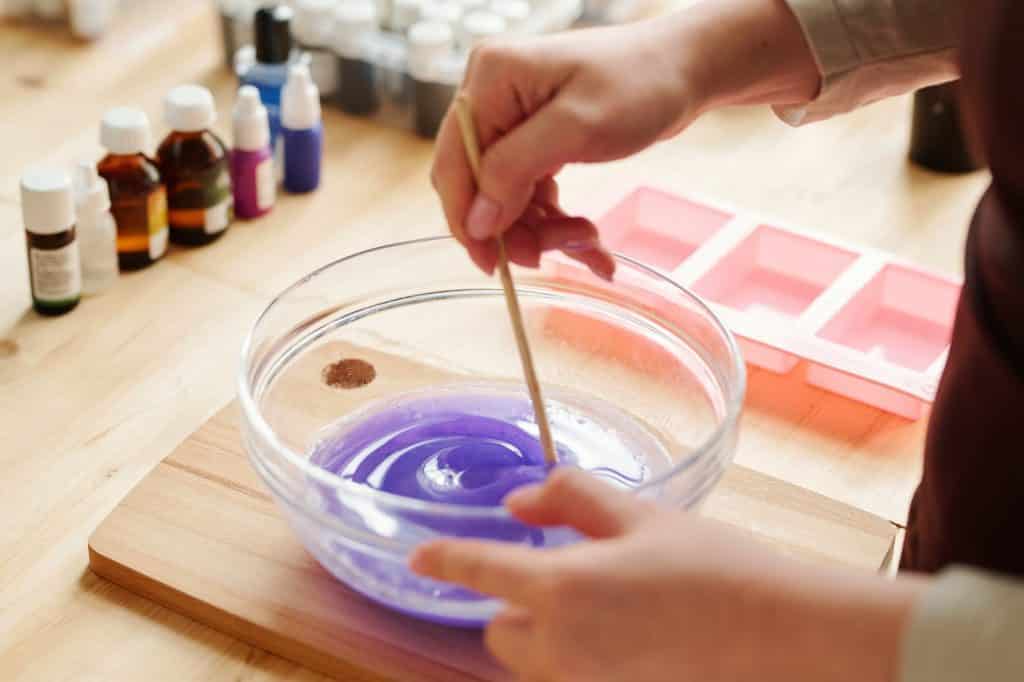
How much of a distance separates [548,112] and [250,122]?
483 millimetres

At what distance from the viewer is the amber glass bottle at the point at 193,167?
44.1 inches

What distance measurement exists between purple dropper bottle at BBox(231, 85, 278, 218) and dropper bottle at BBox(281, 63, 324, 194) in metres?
0.02

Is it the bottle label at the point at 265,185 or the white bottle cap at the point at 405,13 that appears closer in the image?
the bottle label at the point at 265,185

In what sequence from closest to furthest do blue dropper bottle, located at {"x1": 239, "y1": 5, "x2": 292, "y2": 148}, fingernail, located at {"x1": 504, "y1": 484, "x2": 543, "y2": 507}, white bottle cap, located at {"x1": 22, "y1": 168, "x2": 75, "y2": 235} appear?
fingernail, located at {"x1": 504, "y1": 484, "x2": 543, "y2": 507} → white bottle cap, located at {"x1": 22, "y1": 168, "x2": 75, "y2": 235} → blue dropper bottle, located at {"x1": 239, "y1": 5, "x2": 292, "y2": 148}

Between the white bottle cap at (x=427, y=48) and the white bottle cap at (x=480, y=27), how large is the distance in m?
0.02

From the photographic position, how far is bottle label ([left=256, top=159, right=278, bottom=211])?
1.20 metres

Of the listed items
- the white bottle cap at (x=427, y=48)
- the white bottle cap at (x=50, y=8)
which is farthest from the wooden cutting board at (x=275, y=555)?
the white bottle cap at (x=50, y=8)

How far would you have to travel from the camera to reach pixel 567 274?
1029 millimetres

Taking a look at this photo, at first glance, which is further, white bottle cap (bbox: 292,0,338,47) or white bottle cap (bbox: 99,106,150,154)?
white bottle cap (bbox: 292,0,338,47)

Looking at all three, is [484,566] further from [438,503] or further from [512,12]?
[512,12]

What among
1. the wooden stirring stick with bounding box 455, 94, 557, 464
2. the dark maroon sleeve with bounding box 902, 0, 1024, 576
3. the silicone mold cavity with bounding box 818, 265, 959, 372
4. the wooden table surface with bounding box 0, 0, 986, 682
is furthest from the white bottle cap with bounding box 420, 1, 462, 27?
the dark maroon sleeve with bounding box 902, 0, 1024, 576

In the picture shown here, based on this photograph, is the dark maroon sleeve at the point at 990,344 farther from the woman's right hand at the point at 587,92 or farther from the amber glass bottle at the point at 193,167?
the amber glass bottle at the point at 193,167

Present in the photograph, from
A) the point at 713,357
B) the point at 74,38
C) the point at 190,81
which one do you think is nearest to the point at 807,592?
the point at 713,357

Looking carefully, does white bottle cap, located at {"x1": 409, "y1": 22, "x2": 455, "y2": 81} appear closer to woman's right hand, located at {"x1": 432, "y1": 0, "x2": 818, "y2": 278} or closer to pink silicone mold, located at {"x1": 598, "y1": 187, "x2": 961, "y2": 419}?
pink silicone mold, located at {"x1": 598, "y1": 187, "x2": 961, "y2": 419}
